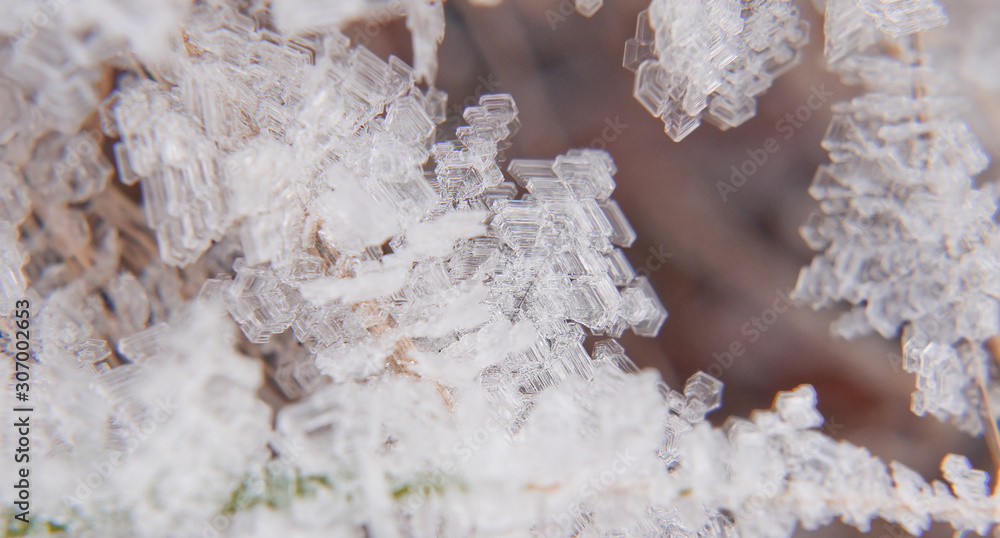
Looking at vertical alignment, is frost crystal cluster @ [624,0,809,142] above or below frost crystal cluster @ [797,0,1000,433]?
above

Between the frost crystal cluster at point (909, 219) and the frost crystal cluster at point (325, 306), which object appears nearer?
the frost crystal cluster at point (325, 306)

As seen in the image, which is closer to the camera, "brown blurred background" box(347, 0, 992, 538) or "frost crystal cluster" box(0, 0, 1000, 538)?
"frost crystal cluster" box(0, 0, 1000, 538)

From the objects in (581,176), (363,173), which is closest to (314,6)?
(363,173)

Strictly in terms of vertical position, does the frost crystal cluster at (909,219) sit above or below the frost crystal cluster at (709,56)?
below

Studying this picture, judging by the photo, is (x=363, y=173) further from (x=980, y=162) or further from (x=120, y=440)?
(x=980, y=162)
